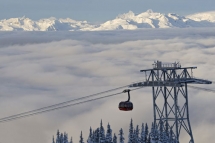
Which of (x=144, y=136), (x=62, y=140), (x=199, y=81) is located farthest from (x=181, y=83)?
(x=62, y=140)

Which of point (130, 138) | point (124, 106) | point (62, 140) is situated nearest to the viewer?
point (124, 106)

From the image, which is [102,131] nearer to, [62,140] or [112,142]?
[112,142]

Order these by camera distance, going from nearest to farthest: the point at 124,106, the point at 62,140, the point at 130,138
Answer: the point at 124,106
the point at 130,138
the point at 62,140

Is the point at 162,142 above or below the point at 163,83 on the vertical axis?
below

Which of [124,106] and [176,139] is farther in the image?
[176,139]

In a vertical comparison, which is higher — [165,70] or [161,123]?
[165,70]

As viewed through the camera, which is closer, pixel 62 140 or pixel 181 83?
pixel 181 83

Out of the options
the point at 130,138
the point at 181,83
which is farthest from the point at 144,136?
the point at 181,83

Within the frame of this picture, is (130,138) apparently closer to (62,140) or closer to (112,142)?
(112,142)
